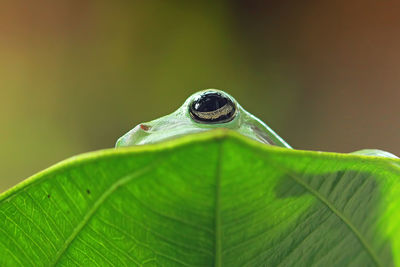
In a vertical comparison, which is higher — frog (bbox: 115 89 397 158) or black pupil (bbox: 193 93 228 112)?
black pupil (bbox: 193 93 228 112)

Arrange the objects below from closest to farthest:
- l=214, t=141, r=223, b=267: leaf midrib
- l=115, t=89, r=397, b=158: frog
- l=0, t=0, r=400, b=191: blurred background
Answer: l=214, t=141, r=223, b=267: leaf midrib → l=115, t=89, r=397, b=158: frog → l=0, t=0, r=400, b=191: blurred background

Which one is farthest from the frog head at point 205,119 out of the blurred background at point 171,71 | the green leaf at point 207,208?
the blurred background at point 171,71

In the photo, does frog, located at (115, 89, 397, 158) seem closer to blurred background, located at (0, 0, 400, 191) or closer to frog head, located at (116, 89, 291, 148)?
frog head, located at (116, 89, 291, 148)

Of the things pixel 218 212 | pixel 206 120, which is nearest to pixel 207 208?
pixel 218 212

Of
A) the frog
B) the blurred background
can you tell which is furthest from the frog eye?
the blurred background

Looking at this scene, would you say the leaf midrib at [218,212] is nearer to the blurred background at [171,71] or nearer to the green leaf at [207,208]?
the green leaf at [207,208]

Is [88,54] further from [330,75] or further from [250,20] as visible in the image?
[330,75]

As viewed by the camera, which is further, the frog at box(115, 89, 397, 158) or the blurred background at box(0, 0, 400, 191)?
the blurred background at box(0, 0, 400, 191)
